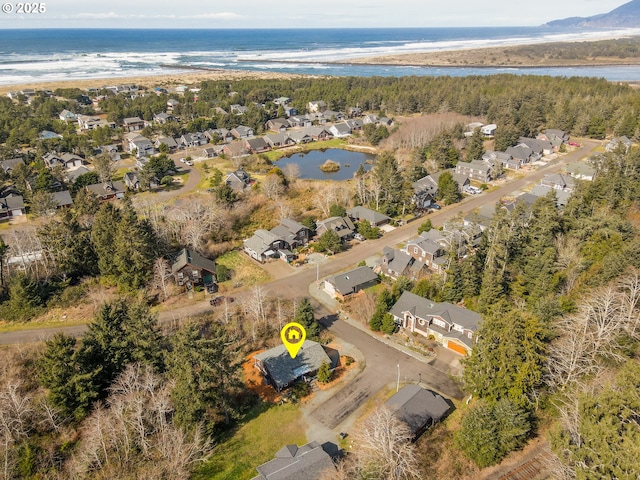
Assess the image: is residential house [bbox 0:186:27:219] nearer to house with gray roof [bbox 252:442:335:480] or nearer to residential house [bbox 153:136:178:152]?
residential house [bbox 153:136:178:152]

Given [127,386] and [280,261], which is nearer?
[127,386]

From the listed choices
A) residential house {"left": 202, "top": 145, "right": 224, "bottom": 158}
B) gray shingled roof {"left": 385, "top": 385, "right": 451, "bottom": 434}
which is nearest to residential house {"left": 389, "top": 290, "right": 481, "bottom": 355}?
gray shingled roof {"left": 385, "top": 385, "right": 451, "bottom": 434}

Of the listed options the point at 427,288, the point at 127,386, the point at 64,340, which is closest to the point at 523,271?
the point at 427,288

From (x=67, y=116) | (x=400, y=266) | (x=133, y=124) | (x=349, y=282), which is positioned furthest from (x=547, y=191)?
(x=67, y=116)

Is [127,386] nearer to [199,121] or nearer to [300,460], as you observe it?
[300,460]

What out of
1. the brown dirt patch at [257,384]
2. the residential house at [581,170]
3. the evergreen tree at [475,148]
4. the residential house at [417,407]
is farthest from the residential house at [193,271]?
the residential house at [581,170]
